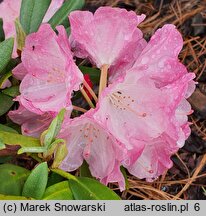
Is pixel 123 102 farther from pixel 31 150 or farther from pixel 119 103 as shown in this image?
pixel 31 150

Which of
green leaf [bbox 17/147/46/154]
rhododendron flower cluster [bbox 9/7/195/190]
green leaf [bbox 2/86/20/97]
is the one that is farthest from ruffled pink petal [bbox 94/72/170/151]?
green leaf [bbox 2/86/20/97]

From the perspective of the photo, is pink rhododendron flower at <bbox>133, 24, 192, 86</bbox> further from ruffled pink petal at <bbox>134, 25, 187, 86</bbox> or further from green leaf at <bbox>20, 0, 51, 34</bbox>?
green leaf at <bbox>20, 0, 51, 34</bbox>

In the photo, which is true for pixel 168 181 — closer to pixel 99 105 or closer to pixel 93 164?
pixel 93 164

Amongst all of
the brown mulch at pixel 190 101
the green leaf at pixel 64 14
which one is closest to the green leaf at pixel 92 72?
the green leaf at pixel 64 14

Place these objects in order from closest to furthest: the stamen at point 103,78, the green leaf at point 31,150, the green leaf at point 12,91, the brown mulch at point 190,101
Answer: the green leaf at point 31,150
the stamen at point 103,78
the green leaf at point 12,91
the brown mulch at point 190,101

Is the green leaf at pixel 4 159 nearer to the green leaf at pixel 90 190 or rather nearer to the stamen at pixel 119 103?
the green leaf at pixel 90 190

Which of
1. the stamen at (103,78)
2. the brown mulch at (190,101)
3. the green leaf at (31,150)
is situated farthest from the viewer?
the brown mulch at (190,101)

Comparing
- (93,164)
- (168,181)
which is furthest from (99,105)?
(168,181)
